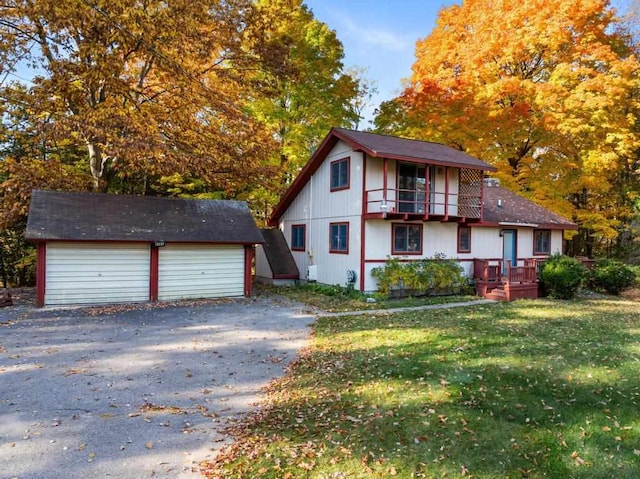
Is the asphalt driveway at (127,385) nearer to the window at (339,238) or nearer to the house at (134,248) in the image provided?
the house at (134,248)

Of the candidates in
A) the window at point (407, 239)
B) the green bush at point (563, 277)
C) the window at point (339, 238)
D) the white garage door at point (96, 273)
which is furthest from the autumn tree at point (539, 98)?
the white garage door at point (96, 273)

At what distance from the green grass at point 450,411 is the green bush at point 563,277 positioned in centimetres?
686

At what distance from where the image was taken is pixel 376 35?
73.4 feet

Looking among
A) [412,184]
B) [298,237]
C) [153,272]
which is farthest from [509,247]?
[153,272]

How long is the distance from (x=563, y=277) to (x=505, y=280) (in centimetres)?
197

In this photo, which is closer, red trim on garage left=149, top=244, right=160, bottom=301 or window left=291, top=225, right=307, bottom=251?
red trim on garage left=149, top=244, right=160, bottom=301

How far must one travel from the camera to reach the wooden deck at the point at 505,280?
15062 millimetres

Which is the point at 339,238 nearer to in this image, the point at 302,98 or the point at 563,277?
the point at 563,277

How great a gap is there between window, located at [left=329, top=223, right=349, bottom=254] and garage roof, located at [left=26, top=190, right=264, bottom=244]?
2.92 metres

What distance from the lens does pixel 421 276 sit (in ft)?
47.8

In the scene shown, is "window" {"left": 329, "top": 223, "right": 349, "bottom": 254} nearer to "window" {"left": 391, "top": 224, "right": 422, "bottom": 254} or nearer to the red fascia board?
"window" {"left": 391, "top": 224, "right": 422, "bottom": 254}

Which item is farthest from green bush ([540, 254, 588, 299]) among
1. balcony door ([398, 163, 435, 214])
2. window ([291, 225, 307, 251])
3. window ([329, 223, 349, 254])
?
window ([291, 225, 307, 251])

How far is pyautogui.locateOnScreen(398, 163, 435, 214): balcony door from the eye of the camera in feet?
50.2

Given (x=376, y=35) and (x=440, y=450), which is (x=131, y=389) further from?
(x=376, y=35)
